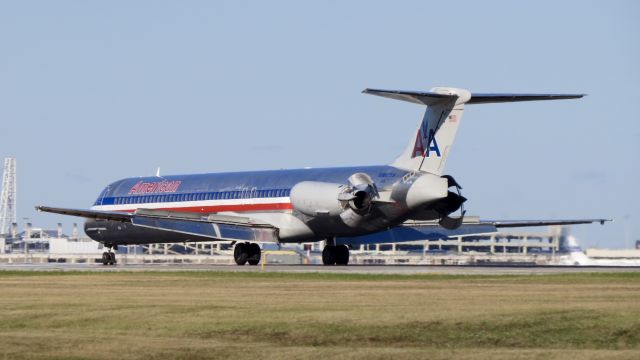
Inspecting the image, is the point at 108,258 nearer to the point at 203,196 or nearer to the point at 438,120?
the point at 203,196

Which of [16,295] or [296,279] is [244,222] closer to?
[296,279]

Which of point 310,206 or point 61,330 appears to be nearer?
point 61,330

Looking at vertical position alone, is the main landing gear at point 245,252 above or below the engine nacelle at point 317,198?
below

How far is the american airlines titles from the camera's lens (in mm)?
64800

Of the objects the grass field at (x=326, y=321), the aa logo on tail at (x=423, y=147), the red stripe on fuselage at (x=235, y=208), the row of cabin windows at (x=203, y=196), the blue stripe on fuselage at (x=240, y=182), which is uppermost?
the aa logo on tail at (x=423, y=147)

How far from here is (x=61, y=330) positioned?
78.5 ft

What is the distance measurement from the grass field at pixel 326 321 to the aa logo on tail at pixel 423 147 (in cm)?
1532

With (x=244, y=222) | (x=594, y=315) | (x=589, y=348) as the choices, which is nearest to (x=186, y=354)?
(x=589, y=348)

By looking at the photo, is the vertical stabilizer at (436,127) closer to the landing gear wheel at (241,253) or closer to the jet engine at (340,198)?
the jet engine at (340,198)

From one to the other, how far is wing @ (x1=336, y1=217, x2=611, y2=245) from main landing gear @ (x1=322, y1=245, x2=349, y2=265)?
46cm

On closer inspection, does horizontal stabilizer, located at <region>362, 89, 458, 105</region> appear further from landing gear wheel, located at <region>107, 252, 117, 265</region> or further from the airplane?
landing gear wheel, located at <region>107, 252, 117, 265</region>

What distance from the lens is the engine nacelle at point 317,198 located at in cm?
5462

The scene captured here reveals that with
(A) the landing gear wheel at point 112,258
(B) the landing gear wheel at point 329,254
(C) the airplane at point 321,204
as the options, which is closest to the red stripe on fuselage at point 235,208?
(C) the airplane at point 321,204

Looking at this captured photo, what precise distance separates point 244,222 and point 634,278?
72.5 ft
